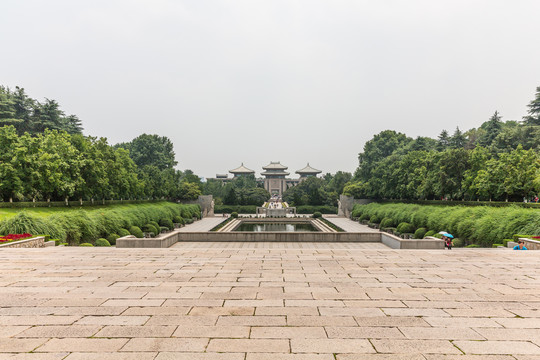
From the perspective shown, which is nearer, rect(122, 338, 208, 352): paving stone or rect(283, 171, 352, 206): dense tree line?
→ rect(122, 338, 208, 352): paving stone

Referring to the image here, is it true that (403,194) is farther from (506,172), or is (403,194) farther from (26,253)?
(26,253)

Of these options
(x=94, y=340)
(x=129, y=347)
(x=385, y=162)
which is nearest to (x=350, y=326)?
(x=129, y=347)

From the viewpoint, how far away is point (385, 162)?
47375 mm

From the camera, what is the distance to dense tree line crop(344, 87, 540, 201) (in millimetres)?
25484

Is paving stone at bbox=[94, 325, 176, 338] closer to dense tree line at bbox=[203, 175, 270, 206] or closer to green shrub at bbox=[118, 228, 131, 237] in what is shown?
green shrub at bbox=[118, 228, 131, 237]

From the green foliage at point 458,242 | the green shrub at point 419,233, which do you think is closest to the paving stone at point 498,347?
the green foliage at point 458,242

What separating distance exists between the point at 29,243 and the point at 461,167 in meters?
31.6

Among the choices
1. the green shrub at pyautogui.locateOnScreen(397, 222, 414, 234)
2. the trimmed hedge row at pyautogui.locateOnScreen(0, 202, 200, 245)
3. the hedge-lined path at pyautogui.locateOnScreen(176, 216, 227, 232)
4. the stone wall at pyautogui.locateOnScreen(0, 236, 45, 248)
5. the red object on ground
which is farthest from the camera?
the hedge-lined path at pyautogui.locateOnScreen(176, 216, 227, 232)

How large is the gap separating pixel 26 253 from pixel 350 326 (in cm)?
959

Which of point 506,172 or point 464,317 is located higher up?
point 506,172

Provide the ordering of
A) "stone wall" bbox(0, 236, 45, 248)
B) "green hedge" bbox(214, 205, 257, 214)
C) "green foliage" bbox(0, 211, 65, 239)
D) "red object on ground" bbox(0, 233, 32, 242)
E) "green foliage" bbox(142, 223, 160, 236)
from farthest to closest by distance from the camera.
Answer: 1. "green hedge" bbox(214, 205, 257, 214)
2. "green foliage" bbox(142, 223, 160, 236)
3. "green foliage" bbox(0, 211, 65, 239)
4. "red object on ground" bbox(0, 233, 32, 242)
5. "stone wall" bbox(0, 236, 45, 248)

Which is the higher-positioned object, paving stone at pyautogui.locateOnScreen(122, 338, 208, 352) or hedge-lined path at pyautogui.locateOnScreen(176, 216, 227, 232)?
paving stone at pyautogui.locateOnScreen(122, 338, 208, 352)

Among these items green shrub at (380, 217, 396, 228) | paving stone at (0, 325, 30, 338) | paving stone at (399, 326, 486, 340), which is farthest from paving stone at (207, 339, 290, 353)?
green shrub at (380, 217, 396, 228)

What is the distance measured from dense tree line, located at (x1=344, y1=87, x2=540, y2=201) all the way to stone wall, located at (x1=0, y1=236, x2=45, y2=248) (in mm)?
26933
